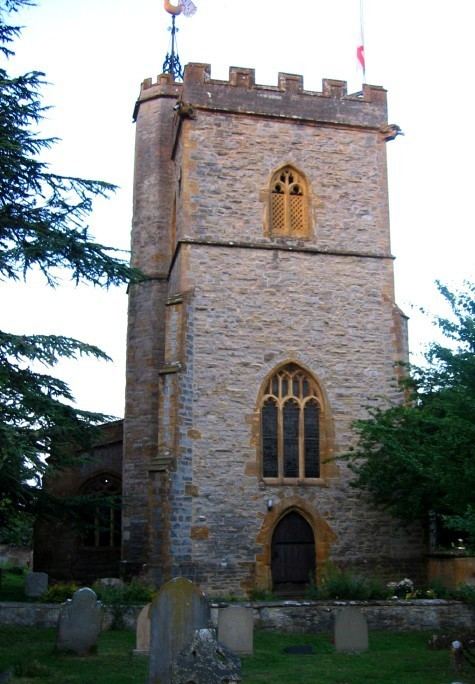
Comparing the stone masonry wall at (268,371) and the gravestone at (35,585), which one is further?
the gravestone at (35,585)

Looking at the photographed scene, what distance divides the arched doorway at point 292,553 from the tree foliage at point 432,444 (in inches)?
68.5

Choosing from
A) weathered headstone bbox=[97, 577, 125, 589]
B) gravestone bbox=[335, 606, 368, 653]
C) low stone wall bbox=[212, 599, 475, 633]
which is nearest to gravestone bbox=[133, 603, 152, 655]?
low stone wall bbox=[212, 599, 475, 633]

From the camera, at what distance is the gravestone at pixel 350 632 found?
12992 mm

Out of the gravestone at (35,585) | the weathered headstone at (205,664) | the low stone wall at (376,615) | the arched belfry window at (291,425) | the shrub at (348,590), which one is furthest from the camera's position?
the arched belfry window at (291,425)

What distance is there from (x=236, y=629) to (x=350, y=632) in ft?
6.00

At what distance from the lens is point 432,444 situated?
15094 millimetres

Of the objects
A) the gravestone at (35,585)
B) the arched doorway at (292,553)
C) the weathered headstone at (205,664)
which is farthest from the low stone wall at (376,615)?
the weathered headstone at (205,664)

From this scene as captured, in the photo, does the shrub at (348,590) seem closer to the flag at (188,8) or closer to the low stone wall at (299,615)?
the low stone wall at (299,615)

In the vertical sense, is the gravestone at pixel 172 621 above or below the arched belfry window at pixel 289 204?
below

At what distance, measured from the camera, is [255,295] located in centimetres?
2038

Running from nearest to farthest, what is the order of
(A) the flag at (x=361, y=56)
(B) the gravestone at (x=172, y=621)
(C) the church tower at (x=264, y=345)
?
1. (B) the gravestone at (x=172, y=621)
2. (C) the church tower at (x=264, y=345)
3. (A) the flag at (x=361, y=56)

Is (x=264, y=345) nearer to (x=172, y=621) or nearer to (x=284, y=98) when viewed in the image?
(x=284, y=98)

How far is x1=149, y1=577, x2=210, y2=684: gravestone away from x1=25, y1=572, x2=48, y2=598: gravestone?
400 inches

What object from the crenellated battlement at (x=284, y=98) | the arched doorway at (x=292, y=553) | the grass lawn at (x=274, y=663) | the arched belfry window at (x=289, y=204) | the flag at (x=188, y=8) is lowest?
the grass lawn at (x=274, y=663)
